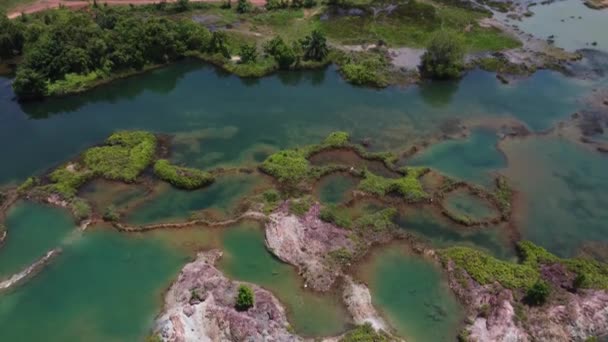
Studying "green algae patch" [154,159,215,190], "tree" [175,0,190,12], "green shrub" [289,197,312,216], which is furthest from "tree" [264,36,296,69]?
"green shrub" [289,197,312,216]

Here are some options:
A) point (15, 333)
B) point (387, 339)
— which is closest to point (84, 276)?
point (15, 333)

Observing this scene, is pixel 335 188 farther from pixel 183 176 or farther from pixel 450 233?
pixel 183 176

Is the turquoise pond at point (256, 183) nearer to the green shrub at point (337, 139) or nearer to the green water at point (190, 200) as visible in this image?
the green water at point (190, 200)

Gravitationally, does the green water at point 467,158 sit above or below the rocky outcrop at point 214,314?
below

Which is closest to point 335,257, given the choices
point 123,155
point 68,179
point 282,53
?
point 123,155

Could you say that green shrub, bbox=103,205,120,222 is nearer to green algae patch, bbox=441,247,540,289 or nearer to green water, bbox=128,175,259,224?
green water, bbox=128,175,259,224

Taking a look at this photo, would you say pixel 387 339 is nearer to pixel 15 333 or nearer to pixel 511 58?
pixel 15 333

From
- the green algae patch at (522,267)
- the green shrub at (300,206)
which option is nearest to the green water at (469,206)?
the green algae patch at (522,267)
